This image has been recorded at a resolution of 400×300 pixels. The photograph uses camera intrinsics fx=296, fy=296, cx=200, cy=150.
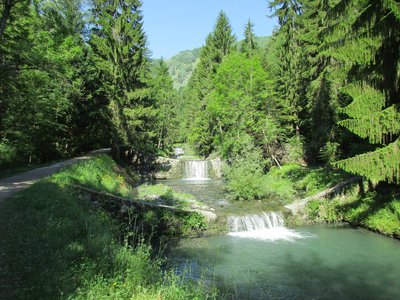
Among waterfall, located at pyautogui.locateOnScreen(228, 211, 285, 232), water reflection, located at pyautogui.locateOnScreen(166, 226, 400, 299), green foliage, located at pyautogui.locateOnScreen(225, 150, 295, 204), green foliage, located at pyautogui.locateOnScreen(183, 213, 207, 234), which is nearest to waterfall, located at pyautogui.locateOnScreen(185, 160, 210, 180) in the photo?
green foliage, located at pyautogui.locateOnScreen(225, 150, 295, 204)

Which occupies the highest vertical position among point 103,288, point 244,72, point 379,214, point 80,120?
point 244,72

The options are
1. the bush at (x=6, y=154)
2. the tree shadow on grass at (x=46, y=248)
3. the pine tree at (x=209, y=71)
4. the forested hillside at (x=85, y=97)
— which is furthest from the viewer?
the pine tree at (x=209, y=71)

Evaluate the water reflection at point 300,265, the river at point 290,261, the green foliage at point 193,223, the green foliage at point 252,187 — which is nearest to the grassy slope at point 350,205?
the green foliage at point 252,187

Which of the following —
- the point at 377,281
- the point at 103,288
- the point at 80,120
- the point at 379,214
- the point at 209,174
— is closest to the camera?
the point at 103,288

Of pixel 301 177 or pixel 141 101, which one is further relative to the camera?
pixel 141 101

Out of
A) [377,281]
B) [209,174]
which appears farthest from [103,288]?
[209,174]

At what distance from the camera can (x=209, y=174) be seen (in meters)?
33.0

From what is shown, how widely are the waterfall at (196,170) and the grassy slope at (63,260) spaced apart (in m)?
22.8

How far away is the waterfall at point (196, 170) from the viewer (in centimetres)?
3294

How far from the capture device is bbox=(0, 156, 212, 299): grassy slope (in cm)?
500

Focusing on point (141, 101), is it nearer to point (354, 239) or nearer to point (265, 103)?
point (265, 103)

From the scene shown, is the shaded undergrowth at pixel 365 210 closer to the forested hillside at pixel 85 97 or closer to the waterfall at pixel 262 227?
the waterfall at pixel 262 227

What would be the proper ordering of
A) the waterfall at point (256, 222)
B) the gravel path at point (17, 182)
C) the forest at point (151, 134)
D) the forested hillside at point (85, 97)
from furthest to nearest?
the forested hillside at point (85, 97) → the waterfall at point (256, 222) → the gravel path at point (17, 182) → the forest at point (151, 134)

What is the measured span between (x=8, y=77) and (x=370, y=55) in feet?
46.4
